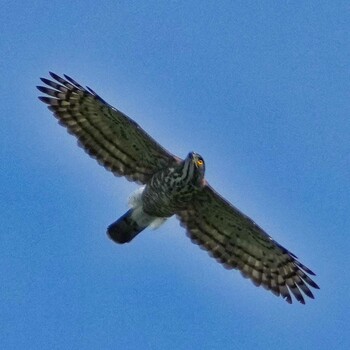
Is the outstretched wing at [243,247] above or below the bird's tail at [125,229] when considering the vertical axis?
above

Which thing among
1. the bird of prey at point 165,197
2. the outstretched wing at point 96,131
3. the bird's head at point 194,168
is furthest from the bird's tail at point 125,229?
the bird's head at point 194,168

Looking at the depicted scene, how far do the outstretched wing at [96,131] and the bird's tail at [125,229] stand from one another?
67 cm

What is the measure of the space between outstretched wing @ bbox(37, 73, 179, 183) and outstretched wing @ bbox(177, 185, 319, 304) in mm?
1101

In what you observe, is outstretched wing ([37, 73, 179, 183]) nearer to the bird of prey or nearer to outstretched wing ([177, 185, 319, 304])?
the bird of prey

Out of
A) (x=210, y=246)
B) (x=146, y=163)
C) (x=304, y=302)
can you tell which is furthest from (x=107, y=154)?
(x=304, y=302)

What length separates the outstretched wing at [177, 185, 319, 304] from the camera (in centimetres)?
2370

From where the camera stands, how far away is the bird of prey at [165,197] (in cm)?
2311

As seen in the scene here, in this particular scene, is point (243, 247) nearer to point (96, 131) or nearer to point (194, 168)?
point (194, 168)

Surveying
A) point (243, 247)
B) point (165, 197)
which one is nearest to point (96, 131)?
point (165, 197)

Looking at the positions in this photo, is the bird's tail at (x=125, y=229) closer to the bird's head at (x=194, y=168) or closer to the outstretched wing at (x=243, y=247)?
the outstretched wing at (x=243, y=247)

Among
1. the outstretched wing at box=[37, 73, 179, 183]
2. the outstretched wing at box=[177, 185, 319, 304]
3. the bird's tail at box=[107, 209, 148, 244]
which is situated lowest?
the bird's tail at box=[107, 209, 148, 244]

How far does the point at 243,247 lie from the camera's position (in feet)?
79.2

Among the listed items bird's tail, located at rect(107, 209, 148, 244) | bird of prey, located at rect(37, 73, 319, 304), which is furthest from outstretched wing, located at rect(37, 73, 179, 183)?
bird's tail, located at rect(107, 209, 148, 244)

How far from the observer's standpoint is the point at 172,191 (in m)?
22.9
